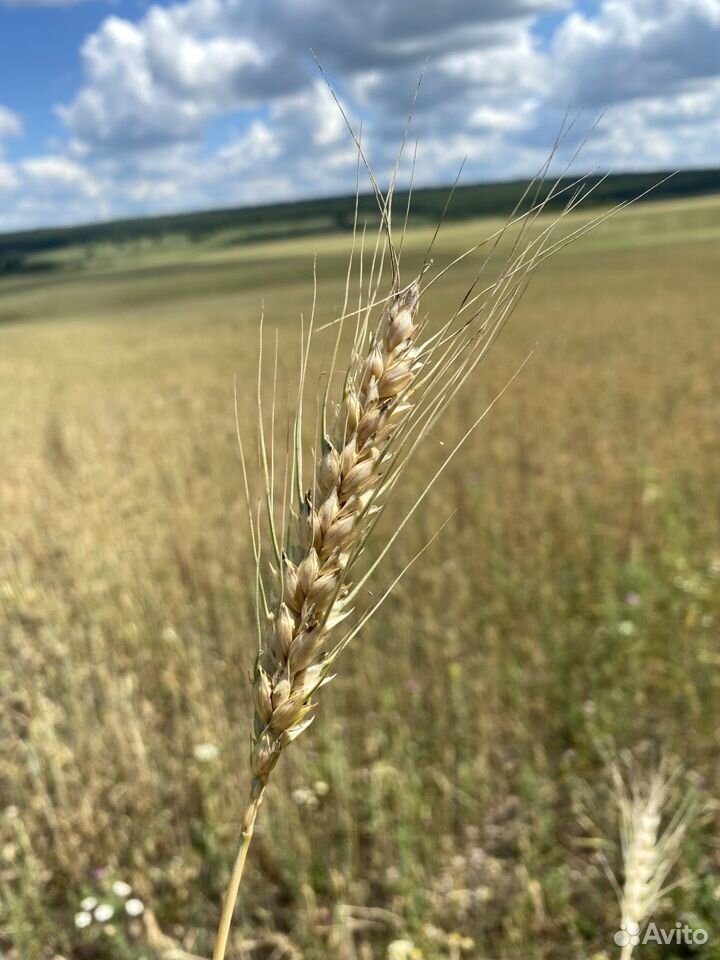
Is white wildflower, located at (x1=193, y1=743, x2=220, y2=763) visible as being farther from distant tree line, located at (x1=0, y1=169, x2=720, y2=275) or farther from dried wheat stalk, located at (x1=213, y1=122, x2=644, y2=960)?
distant tree line, located at (x1=0, y1=169, x2=720, y2=275)

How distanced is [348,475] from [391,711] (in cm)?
305

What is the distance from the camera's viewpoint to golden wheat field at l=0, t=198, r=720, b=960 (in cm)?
273

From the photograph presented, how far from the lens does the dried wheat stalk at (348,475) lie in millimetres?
934

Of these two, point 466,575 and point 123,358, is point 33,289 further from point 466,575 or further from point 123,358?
point 466,575

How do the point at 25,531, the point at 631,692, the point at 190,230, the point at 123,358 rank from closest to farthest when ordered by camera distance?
1. the point at 631,692
2. the point at 25,531
3. the point at 123,358
4. the point at 190,230

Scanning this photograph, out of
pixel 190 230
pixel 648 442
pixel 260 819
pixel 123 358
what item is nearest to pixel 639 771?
pixel 260 819

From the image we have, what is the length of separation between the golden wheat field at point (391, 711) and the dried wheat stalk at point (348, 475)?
0.15 meters

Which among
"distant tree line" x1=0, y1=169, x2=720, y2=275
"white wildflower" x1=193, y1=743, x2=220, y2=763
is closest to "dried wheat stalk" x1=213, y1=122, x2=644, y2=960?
"white wildflower" x1=193, y1=743, x2=220, y2=763

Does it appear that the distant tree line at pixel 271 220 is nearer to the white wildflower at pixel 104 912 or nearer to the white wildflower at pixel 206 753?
the white wildflower at pixel 206 753

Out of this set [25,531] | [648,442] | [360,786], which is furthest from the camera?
[648,442]

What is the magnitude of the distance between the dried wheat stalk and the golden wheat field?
0.48ft

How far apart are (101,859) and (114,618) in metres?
2.15

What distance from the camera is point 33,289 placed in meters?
81.4

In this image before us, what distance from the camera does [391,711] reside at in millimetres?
3775
